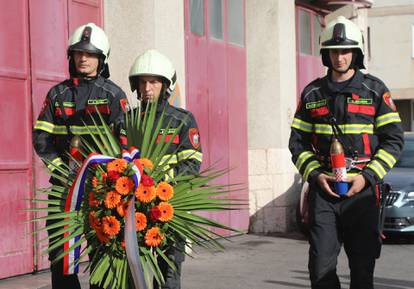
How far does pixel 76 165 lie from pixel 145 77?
2.67ft

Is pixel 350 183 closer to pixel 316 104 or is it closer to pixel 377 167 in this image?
pixel 377 167

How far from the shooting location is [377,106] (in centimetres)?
639

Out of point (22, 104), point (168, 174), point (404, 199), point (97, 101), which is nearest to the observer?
point (168, 174)

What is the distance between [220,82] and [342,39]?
24.3 ft

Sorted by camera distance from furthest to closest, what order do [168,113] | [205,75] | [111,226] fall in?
[205,75] → [168,113] → [111,226]

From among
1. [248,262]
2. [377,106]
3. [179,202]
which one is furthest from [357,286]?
[248,262]

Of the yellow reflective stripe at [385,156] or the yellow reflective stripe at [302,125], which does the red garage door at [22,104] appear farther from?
the yellow reflective stripe at [385,156]

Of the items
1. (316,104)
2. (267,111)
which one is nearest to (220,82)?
(267,111)

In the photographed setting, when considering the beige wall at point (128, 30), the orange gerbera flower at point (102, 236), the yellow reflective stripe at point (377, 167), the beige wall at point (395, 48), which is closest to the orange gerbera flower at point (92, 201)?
the orange gerbera flower at point (102, 236)

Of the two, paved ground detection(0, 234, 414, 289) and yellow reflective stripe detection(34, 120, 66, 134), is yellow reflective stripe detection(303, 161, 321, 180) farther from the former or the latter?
paved ground detection(0, 234, 414, 289)

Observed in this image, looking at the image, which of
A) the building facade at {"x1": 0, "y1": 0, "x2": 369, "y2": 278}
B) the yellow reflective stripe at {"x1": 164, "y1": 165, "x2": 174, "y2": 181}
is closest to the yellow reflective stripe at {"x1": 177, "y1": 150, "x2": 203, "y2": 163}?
the yellow reflective stripe at {"x1": 164, "y1": 165, "x2": 174, "y2": 181}

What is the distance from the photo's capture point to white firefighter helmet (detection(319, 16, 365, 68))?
21.0ft

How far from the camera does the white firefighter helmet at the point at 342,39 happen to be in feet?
21.0

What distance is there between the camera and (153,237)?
5.23m
